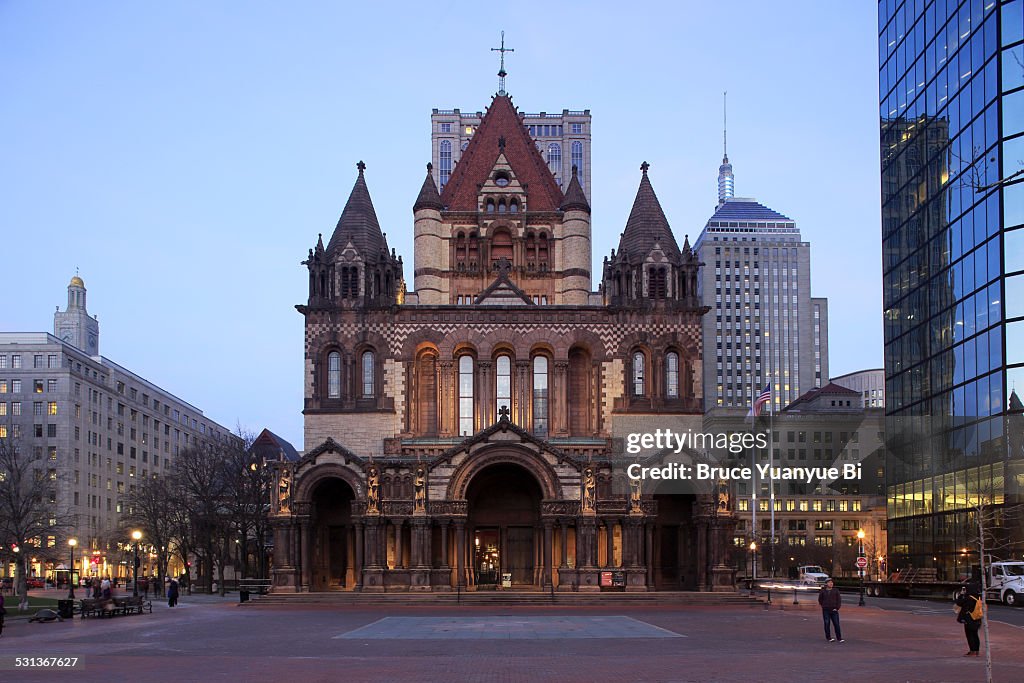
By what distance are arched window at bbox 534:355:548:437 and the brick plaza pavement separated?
20.3 meters

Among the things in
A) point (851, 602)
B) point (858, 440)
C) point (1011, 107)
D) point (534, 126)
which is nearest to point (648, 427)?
point (851, 602)

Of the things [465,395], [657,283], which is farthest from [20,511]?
[657,283]

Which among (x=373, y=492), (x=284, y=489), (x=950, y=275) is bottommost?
(x=373, y=492)

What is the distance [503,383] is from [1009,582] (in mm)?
29221

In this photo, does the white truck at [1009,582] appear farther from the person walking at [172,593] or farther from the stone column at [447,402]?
the person walking at [172,593]

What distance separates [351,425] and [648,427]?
17280 mm

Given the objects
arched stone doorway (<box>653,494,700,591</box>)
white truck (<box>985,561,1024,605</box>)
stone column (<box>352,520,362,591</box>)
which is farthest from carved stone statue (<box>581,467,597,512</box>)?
white truck (<box>985,561,1024,605</box>)

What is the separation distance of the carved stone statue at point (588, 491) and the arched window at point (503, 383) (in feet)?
29.0

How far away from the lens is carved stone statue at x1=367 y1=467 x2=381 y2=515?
61.9 meters

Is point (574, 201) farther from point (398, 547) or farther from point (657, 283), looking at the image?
point (398, 547)

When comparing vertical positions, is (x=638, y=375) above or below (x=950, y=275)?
below

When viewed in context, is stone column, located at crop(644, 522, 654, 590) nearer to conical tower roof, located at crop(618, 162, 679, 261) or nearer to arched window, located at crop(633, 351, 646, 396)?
arched window, located at crop(633, 351, 646, 396)

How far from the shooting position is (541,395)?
2744 inches

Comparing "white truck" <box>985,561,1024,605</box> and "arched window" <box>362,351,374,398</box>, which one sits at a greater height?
"arched window" <box>362,351,374,398</box>
